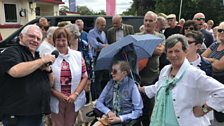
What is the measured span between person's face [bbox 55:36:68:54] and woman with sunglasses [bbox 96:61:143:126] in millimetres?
603

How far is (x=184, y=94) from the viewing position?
273 centimetres

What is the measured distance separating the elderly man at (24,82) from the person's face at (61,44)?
55 centimetres

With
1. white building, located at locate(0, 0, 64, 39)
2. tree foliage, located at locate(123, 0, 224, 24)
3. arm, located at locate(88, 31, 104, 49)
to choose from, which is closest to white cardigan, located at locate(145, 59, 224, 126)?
arm, located at locate(88, 31, 104, 49)

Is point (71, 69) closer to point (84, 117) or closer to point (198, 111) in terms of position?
point (84, 117)

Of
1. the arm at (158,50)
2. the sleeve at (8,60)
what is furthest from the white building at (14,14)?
the sleeve at (8,60)

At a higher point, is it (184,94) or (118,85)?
(184,94)

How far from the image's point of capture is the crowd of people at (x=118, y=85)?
274 cm

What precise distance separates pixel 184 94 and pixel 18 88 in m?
1.49

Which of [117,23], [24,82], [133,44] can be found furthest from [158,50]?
[117,23]

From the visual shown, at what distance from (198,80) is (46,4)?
2276 centimetres

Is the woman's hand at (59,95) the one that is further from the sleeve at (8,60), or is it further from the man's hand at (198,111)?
the man's hand at (198,111)

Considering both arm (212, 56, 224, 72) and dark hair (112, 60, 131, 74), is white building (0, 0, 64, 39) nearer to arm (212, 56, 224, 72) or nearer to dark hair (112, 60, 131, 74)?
dark hair (112, 60, 131, 74)

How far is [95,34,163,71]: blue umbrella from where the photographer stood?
3.71 metres

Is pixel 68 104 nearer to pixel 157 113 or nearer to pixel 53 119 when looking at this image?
pixel 53 119
